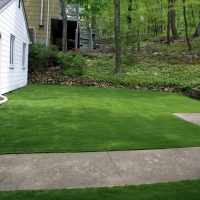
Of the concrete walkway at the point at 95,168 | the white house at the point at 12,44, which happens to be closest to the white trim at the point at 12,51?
the white house at the point at 12,44

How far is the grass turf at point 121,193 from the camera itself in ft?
7.50

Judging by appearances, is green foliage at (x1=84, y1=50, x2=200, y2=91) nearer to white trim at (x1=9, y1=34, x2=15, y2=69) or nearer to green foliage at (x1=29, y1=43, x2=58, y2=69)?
green foliage at (x1=29, y1=43, x2=58, y2=69)

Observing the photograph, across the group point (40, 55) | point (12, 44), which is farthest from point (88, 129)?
point (40, 55)

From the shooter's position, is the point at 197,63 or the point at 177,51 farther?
the point at 177,51

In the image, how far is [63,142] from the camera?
388 cm

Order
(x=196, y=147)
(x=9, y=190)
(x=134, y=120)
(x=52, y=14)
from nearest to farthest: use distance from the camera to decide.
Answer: (x=9, y=190) → (x=196, y=147) → (x=134, y=120) → (x=52, y=14)

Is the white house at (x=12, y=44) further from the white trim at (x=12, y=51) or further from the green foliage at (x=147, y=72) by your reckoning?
the green foliage at (x=147, y=72)

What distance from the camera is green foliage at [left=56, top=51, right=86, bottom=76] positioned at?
13179 mm

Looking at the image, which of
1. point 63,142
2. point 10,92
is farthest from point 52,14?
point 63,142

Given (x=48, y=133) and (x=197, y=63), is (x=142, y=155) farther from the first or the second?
(x=197, y=63)

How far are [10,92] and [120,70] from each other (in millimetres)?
6470

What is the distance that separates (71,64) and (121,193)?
37.6 feet

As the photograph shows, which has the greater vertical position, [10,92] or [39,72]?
[39,72]

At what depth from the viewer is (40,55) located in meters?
13.4
